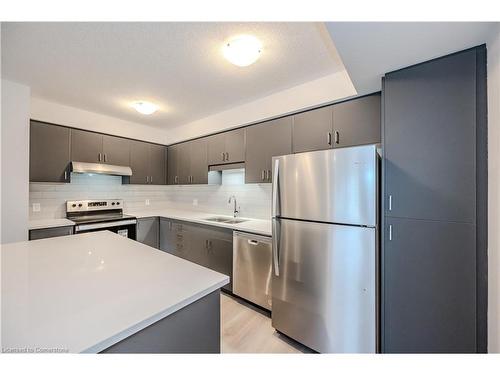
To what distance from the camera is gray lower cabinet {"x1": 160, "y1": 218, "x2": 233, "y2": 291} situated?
97.0 inches

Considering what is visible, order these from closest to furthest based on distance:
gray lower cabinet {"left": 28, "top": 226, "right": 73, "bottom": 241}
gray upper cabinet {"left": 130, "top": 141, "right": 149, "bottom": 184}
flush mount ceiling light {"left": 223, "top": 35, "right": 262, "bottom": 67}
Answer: flush mount ceiling light {"left": 223, "top": 35, "right": 262, "bottom": 67}
gray lower cabinet {"left": 28, "top": 226, "right": 73, "bottom": 241}
gray upper cabinet {"left": 130, "top": 141, "right": 149, "bottom": 184}

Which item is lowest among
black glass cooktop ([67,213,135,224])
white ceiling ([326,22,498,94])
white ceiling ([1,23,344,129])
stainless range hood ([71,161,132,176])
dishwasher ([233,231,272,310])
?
dishwasher ([233,231,272,310])

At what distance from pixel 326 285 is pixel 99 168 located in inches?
122

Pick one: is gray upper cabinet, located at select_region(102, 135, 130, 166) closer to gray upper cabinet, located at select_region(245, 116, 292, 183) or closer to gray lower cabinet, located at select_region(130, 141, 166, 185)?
gray lower cabinet, located at select_region(130, 141, 166, 185)

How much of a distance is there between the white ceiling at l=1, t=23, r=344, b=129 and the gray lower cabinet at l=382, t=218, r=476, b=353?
1.40 metres

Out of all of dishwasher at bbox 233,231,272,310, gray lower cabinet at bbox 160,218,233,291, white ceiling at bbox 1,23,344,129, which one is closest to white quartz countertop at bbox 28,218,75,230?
gray lower cabinet at bbox 160,218,233,291

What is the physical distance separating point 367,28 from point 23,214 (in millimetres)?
3035

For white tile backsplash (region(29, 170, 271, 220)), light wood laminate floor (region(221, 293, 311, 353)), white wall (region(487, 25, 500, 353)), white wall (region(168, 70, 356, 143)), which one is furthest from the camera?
white tile backsplash (region(29, 170, 271, 220))

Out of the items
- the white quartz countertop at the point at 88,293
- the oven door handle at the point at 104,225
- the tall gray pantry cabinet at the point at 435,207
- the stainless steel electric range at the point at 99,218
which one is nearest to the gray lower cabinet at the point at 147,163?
the stainless steel electric range at the point at 99,218

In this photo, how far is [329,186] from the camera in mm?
1461

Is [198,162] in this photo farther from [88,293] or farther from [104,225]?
[88,293]

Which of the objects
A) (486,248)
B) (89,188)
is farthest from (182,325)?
(89,188)

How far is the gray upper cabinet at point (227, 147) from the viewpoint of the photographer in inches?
104

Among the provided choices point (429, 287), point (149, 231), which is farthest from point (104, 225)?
point (429, 287)
